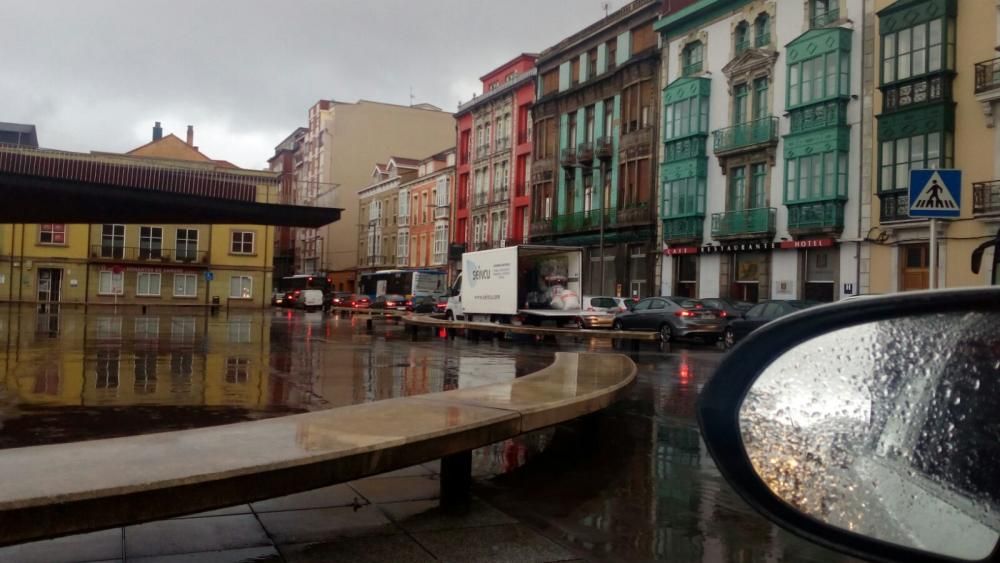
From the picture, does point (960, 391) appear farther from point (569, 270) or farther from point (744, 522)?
point (569, 270)

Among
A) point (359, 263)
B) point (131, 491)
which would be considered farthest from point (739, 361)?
point (359, 263)

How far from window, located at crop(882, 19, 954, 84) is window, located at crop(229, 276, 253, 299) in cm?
5710

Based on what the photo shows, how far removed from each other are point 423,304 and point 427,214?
2368 cm

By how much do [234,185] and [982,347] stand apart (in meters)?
17.3

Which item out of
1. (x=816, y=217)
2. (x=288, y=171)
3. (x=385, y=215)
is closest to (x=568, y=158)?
(x=816, y=217)

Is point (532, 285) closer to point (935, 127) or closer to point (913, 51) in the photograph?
point (935, 127)

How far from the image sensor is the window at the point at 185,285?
72.9 m

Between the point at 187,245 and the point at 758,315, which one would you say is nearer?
the point at 758,315

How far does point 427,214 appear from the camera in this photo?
7519cm

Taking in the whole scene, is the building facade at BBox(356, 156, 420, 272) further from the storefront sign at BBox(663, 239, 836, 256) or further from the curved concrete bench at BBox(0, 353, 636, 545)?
the curved concrete bench at BBox(0, 353, 636, 545)

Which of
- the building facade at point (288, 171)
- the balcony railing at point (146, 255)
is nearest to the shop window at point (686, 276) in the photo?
the balcony railing at point (146, 255)

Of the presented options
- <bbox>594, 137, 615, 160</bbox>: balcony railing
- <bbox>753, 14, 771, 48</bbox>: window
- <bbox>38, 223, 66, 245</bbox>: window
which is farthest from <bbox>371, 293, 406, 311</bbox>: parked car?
<bbox>38, 223, 66, 245</bbox>: window

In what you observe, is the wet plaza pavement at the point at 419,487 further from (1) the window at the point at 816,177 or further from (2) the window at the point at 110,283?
(2) the window at the point at 110,283

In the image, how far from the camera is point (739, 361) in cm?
180
